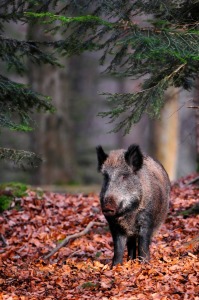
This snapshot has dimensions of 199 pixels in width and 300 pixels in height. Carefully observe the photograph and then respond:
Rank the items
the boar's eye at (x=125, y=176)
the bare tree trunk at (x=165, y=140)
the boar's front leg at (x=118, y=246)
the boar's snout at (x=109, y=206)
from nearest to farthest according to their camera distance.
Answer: the boar's snout at (x=109, y=206) < the boar's eye at (x=125, y=176) < the boar's front leg at (x=118, y=246) < the bare tree trunk at (x=165, y=140)

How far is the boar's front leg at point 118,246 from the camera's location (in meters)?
9.48

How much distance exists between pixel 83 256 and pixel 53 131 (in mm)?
13352

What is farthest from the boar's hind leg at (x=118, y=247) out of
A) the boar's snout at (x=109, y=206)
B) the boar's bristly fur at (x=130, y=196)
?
the boar's snout at (x=109, y=206)

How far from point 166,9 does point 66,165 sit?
15617 millimetres

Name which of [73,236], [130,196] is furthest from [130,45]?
[73,236]

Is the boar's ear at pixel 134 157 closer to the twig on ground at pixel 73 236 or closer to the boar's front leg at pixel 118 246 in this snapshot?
the boar's front leg at pixel 118 246

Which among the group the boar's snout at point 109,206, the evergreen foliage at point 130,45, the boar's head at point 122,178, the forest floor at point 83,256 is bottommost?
the forest floor at point 83,256

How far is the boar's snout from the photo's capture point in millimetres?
8680

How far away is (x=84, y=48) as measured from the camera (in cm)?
1020

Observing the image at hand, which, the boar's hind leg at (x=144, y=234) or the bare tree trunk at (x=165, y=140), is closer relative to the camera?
the boar's hind leg at (x=144, y=234)

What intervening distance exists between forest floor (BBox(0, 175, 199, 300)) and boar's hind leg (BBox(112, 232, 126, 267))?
19 cm

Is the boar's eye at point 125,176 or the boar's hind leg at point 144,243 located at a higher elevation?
the boar's eye at point 125,176

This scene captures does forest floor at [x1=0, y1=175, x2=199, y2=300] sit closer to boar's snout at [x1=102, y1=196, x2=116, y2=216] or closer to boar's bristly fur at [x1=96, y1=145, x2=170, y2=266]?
boar's bristly fur at [x1=96, y1=145, x2=170, y2=266]

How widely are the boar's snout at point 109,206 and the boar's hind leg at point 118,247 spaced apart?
90 cm
